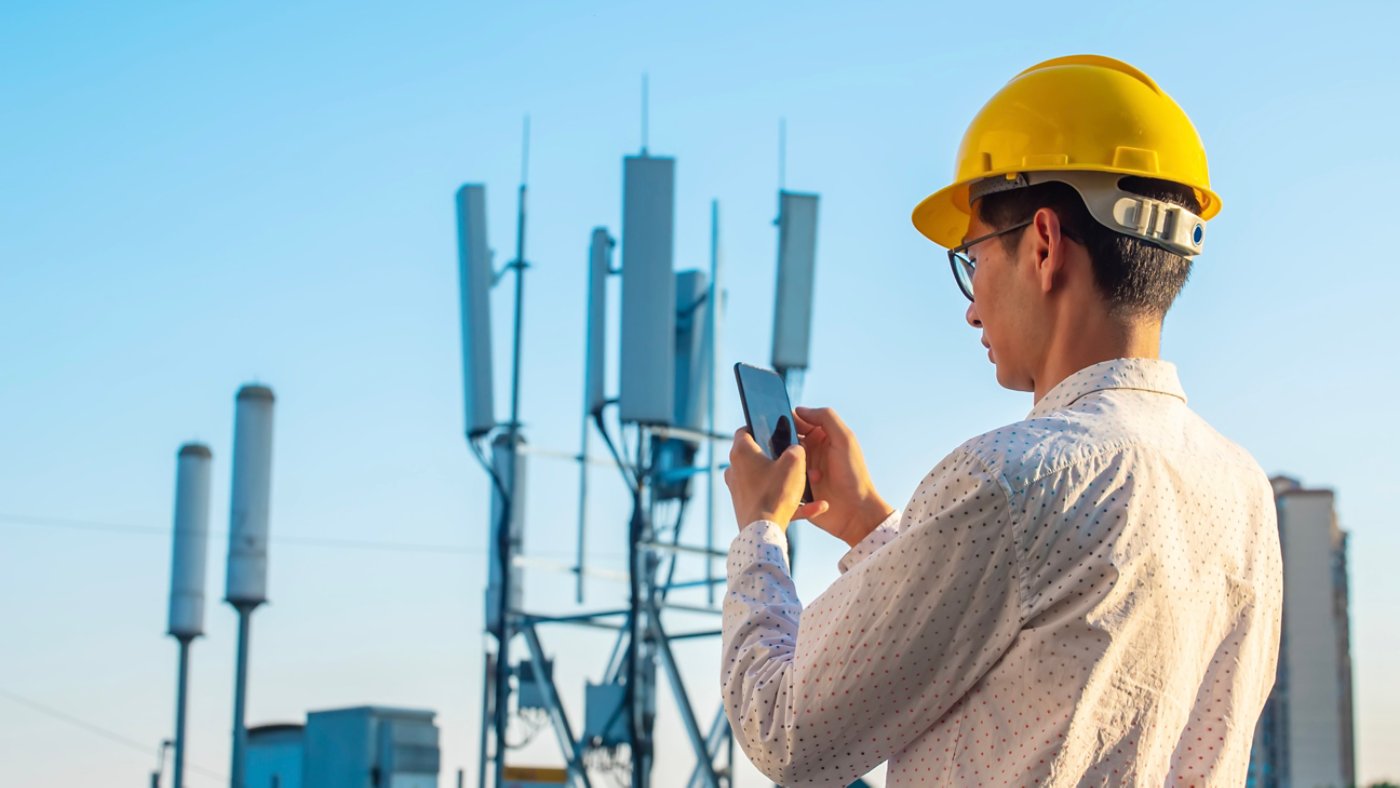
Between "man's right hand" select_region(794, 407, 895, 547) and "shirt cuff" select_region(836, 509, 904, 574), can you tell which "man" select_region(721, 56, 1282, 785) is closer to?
"shirt cuff" select_region(836, 509, 904, 574)

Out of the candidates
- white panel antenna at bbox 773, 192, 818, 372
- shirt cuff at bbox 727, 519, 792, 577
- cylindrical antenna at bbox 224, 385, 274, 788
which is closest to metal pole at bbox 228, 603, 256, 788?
Answer: cylindrical antenna at bbox 224, 385, 274, 788

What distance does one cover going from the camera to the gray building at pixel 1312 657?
64312 mm

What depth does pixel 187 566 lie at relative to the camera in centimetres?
1939

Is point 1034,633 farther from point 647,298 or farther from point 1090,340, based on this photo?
point 647,298

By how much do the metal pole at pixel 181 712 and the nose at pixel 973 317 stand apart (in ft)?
57.5

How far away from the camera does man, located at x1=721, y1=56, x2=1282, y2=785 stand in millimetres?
2084

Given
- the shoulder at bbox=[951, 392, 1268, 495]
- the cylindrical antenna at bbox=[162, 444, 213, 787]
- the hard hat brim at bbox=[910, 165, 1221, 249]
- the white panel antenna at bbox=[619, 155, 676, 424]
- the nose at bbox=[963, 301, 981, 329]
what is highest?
the white panel antenna at bbox=[619, 155, 676, 424]

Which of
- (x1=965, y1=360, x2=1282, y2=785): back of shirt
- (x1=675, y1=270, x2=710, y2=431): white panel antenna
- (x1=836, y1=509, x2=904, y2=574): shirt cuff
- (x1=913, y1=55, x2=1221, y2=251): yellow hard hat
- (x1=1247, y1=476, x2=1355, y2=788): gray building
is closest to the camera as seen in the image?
(x1=965, y1=360, x2=1282, y2=785): back of shirt

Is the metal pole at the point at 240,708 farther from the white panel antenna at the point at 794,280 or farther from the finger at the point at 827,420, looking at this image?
the finger at the point at 827,420

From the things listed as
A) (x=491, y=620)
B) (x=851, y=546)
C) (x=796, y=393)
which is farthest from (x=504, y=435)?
(x=851, y=546)

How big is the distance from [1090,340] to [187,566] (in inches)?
712

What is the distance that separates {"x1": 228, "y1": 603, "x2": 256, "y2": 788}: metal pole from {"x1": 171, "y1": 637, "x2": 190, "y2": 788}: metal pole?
83 centimetres

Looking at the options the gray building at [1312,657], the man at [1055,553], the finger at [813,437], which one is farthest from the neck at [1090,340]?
the gray building at [1312,657]

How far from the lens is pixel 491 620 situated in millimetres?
18891
